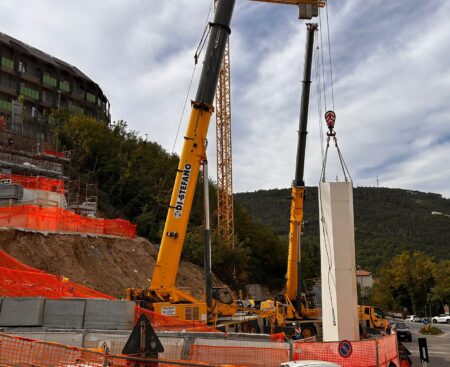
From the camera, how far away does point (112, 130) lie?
62.0m

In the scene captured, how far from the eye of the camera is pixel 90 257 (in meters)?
29.9

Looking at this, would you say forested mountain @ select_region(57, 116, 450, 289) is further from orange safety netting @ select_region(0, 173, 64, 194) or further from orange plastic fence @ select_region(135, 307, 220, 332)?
orange plastic fence @ select_region(135, 307, 220, 332)

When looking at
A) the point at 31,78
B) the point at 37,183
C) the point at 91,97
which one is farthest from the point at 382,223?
the point at 37,183

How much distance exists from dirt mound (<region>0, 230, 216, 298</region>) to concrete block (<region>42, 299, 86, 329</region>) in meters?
13.3

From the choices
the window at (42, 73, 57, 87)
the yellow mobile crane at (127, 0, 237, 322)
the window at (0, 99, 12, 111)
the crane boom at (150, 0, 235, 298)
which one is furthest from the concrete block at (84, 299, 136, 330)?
the window at (42, 73, 57, 87)

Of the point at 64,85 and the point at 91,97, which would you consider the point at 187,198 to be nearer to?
the point at 64,85

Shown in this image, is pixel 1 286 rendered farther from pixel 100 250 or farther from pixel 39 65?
pixel 39 65

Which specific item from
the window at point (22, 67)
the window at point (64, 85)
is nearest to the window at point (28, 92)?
the window at point (22, 67)

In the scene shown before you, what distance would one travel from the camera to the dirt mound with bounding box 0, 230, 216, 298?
2548cm

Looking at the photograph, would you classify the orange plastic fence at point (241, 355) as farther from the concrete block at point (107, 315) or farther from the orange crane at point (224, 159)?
the orange crane at point (224, 159)

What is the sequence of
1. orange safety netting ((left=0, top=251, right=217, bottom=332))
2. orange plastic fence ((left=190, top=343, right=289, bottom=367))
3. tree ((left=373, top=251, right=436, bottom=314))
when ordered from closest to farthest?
orange plastic fence ((left=190, top=343, right=289, bottom=367))
orange safety netting ((left=0, top=251, right=217, bottom=332))
tree ((left=373, top=251, right=436, bottom=314))

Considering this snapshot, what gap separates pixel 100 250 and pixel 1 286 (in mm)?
17211

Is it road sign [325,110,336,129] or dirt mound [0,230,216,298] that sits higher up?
road sign [325,110,336,129]

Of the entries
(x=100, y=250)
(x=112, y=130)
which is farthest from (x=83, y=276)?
(x=112, y=130)
